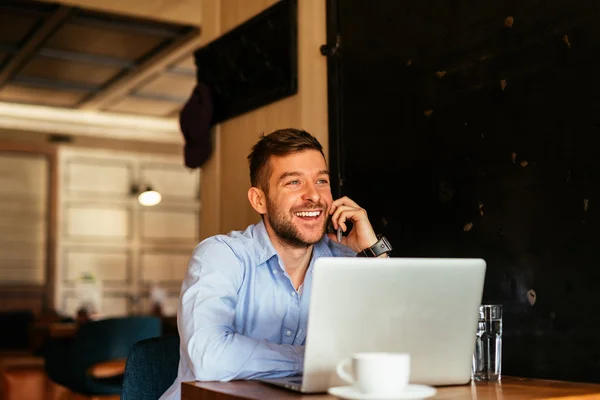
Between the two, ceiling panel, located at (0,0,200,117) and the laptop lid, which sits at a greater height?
ceiling panel, located at (0,0,200,117)

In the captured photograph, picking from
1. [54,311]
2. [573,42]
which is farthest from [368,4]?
[54,311]

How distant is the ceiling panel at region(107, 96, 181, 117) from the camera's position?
840cm

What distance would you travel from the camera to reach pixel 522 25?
7.19 feet

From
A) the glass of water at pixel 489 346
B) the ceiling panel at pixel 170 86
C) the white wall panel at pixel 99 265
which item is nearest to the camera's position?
the glass of water at pixel 489 346

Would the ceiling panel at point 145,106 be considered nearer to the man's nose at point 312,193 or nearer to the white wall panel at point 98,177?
the white wall panel at point 98,177

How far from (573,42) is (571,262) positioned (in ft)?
1.88

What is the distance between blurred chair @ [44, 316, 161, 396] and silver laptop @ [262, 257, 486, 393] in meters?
3.04

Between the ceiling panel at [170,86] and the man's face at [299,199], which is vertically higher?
the ceiling panel at [170,86]

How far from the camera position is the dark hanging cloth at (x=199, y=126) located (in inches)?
152

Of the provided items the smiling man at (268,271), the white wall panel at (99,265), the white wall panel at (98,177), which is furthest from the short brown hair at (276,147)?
the white wall panel at (98,177)

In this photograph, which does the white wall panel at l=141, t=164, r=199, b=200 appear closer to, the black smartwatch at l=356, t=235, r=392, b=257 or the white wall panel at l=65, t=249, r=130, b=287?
the white wall panel at l=65, t=249, r=130, b=287

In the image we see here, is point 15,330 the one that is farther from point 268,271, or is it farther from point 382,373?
point 382,373

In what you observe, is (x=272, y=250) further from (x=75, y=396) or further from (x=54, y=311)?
(x=54, y=311)

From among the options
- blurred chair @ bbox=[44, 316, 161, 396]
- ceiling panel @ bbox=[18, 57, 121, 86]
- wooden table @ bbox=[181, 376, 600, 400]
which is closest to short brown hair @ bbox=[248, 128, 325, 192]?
wooden table @ bbox=[181, 376, 600, 400]
